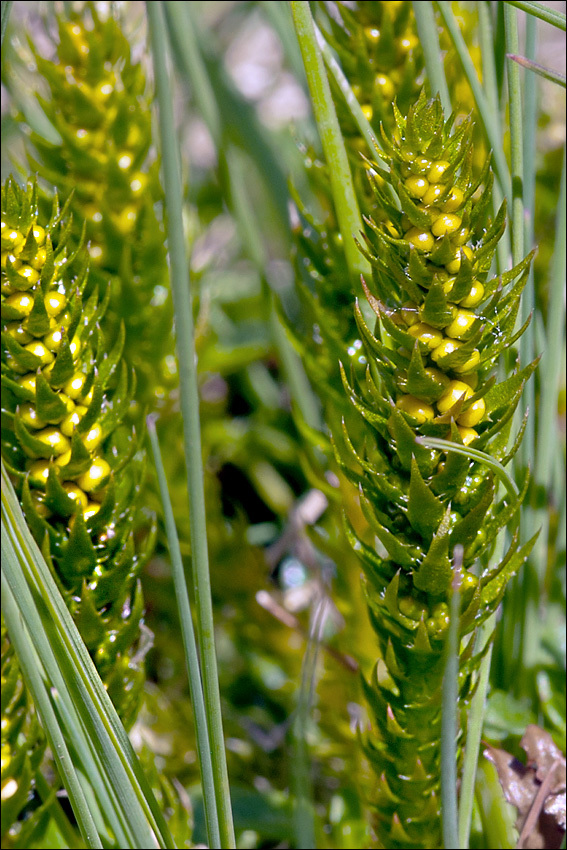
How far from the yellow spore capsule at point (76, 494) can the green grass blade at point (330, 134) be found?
150 mm

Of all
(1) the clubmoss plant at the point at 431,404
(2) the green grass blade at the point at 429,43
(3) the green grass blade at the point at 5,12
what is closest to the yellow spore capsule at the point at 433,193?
(1) the clubmoss plant at the point at 431,404

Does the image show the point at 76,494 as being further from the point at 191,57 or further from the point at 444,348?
the point at 191,57

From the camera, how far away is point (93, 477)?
33cm

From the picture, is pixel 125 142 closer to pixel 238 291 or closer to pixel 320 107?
pixel 320 107

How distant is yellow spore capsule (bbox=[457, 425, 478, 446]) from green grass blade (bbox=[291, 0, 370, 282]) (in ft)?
0.31

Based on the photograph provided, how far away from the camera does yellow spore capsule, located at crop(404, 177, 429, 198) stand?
0.27m

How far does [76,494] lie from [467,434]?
0.16 meters

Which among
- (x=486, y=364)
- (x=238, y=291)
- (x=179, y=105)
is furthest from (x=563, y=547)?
(x=179, y=105)

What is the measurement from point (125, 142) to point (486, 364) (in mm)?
339

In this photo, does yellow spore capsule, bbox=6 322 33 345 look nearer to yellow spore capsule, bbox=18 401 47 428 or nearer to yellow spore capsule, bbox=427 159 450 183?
yellow spore capsule, bbox=18 401 47 428

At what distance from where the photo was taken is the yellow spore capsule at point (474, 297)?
0.28 metres

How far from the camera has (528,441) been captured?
0.40m

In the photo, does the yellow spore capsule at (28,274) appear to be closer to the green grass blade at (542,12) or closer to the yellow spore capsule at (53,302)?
Answer: the yellow spore capsule at (53,302)

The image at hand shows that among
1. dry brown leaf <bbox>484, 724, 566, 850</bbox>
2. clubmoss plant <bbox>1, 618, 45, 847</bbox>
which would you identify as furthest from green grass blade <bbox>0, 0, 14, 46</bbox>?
dry brown leaf <bbox>484, 724, 566, 850</bbox>
